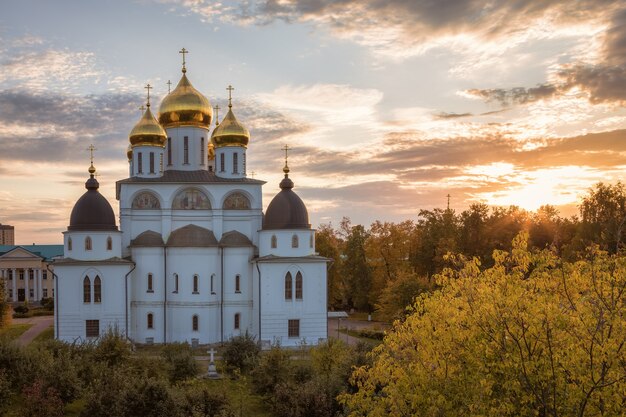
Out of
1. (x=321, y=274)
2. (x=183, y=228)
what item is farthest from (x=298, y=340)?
(x=183, y=228)

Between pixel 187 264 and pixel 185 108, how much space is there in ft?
28.7

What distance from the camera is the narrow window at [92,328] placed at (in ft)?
96.0

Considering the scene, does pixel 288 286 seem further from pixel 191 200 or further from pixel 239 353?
pixel 239 353

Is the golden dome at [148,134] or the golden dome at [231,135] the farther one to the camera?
the golden dome at [231,135]

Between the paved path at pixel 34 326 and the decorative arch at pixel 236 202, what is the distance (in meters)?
12.5

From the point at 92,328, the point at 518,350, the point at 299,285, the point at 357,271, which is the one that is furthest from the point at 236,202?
the point at 518,350

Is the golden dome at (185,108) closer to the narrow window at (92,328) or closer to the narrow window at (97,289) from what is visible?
the narrow window at (97,289)

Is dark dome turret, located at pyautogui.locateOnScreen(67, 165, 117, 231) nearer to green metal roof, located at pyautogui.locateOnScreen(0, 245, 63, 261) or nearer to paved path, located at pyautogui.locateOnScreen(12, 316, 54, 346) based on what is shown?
paved path, located at pyautogui.locateOnScreen(12, 316, 54, 346)

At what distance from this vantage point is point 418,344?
40.5ft

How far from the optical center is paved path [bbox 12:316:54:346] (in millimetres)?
33812

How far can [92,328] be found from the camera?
29359 mm

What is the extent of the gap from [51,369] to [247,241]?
13.6 metres

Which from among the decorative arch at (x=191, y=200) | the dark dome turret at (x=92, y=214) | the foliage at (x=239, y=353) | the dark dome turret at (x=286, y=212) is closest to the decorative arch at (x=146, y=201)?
the decorative arch at (x=191, y=200)

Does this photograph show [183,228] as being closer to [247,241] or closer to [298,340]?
[247,241]
